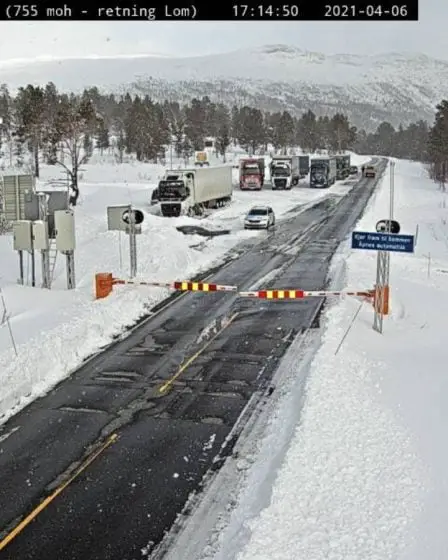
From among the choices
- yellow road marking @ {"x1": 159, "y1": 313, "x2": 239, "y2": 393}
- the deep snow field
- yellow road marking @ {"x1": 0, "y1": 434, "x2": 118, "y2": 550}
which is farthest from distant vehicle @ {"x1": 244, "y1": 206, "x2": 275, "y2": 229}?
yellow road marking @ {"x1": 0, "y1": 434, "x2": 118, "y2": 550}

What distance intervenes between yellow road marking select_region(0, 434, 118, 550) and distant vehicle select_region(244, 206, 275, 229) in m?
34.4

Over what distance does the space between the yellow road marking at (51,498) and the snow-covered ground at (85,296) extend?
260 centimetres

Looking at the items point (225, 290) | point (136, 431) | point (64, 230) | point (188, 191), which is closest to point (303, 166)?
point (188, 191)

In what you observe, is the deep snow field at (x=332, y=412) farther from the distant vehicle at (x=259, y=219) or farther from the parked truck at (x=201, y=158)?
the parked truck at (x=201, y=158)

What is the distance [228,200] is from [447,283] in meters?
37.2

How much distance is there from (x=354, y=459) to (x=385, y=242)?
7487mm

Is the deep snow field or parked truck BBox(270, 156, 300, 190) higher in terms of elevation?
parked truck BBox(270, 156, 300, 190)

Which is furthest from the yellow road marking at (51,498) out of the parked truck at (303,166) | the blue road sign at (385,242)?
the parked truck at (303,166)

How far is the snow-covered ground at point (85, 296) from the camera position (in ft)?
52.1

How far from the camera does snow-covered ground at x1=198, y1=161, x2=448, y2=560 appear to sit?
8.91m

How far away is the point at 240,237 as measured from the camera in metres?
42.8

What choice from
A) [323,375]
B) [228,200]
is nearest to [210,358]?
[323,375]

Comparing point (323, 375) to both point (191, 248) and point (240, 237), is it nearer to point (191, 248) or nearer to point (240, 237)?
point (191, 248)

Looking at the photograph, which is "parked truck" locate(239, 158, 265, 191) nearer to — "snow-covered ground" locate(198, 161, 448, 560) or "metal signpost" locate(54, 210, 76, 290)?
"metal signpost" locate(54, 210, 76, 290)
